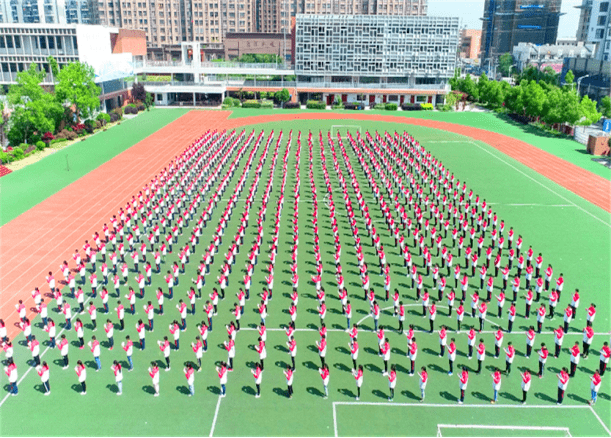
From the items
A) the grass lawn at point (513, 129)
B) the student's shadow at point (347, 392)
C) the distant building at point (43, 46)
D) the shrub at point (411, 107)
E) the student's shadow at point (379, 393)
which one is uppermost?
the distant building at point (43, 46)

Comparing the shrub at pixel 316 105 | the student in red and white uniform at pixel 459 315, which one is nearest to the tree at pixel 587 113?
the shrub at pixel 316 105

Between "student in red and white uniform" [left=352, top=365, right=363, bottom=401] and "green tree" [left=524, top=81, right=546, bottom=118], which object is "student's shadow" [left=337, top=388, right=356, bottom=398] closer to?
"student in red and white uniform" [left=352, top=365, right=363, bottom=401]

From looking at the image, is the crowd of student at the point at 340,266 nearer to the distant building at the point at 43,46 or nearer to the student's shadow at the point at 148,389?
the student's shadow at the point at 148,389

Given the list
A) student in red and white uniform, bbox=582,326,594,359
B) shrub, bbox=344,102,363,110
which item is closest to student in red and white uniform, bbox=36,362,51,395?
student in red and white uniform, bbox=582,326,594,359

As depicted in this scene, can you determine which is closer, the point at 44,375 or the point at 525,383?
the point at 525,383

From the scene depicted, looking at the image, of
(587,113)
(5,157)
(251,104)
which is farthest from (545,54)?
(5,157)

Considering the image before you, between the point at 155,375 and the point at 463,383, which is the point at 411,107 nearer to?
the point at 463,383

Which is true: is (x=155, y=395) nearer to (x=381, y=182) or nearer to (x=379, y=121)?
(x=381, y=182)
